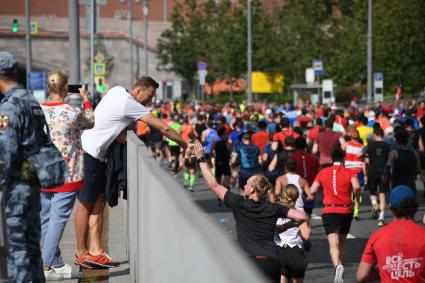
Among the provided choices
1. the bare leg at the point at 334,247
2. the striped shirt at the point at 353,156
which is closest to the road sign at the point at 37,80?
the striped shirt at the point at 353,156

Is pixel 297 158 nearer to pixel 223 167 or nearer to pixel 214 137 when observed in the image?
pixel 223 167

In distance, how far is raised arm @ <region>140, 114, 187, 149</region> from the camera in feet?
32.2

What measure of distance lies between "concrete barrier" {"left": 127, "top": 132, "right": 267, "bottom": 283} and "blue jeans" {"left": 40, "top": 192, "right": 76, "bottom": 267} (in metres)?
1.69

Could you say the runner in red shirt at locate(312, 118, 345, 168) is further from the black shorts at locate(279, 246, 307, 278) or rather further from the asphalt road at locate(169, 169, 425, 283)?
the black shorts at locate(279, 246, 307, 278)

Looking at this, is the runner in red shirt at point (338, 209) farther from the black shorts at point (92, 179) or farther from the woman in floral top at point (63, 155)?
the woman in floral top at point (63, 155)

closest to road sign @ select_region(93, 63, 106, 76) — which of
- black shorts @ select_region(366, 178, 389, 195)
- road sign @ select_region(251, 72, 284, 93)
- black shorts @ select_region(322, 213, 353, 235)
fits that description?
black shorts @ select_region(366, 178, 389, 195)

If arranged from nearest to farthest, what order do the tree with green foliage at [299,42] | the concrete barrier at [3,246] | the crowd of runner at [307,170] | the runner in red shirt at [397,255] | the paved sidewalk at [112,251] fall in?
1. the concrete barrier at [3,246]
2. the runner in red shirt at [397,255]
3. the crowd of runner at [307,170]
4. the paved sidewalk at [112,251]
5. the tree with green foliage at [299,42]

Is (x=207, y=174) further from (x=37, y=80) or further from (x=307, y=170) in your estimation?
(x=37, y=80)

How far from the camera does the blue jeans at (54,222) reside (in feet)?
33.1

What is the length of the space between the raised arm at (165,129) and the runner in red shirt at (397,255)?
2.35 m

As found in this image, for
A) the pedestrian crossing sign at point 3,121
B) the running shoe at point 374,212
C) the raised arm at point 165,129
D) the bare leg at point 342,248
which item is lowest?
the running shoe at point 374,212

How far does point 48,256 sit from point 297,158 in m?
7.20

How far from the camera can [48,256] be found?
1008cm

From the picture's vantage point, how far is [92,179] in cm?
1084
